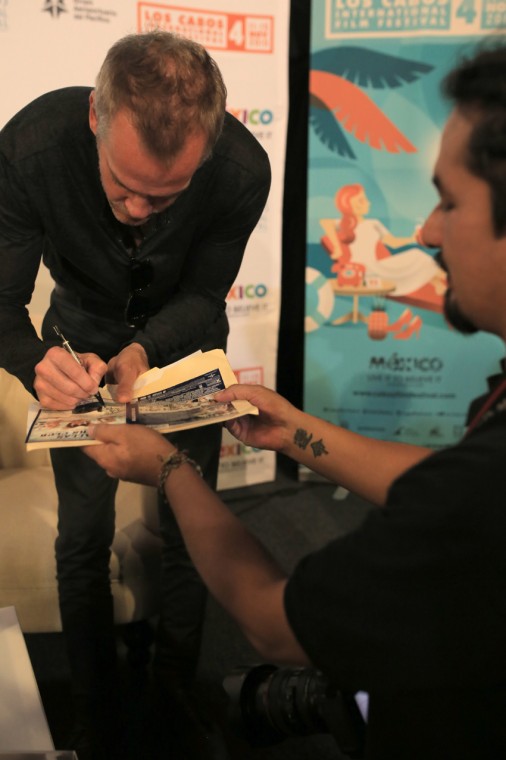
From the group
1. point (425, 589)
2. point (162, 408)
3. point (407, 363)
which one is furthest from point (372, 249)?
point (425, 589)

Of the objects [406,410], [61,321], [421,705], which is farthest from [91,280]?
[406,410]

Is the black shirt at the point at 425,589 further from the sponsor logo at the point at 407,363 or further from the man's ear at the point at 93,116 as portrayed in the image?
the sponsor logo at the point at 407,363

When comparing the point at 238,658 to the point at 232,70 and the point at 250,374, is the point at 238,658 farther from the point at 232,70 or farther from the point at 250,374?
the point at 232,70

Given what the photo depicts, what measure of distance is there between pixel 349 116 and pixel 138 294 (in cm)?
154

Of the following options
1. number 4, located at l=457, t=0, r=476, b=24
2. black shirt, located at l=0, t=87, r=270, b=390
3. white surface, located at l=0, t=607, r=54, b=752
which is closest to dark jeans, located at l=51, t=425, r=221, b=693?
black shirt, located at l=0, t=87, r=270, b=390

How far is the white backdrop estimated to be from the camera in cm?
213

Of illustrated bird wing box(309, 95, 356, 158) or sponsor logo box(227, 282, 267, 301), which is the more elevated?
illustrated bird wing box(309, 95, 356, 158)

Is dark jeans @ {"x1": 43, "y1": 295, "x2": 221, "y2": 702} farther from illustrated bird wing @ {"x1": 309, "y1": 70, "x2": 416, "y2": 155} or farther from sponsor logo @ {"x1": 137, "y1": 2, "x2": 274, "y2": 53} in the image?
illustrated bird wing @ {"x1": 309, "y1": 70, "x2": 416, "y2": 155}

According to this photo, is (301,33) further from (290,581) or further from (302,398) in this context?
(290,581)

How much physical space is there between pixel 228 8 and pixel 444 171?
6.58ft

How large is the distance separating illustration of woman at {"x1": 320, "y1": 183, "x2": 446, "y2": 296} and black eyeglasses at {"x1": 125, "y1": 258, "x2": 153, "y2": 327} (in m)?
1.42

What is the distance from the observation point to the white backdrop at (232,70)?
2.13 meters

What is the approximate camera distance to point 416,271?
10.6 feet

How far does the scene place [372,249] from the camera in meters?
3.19
